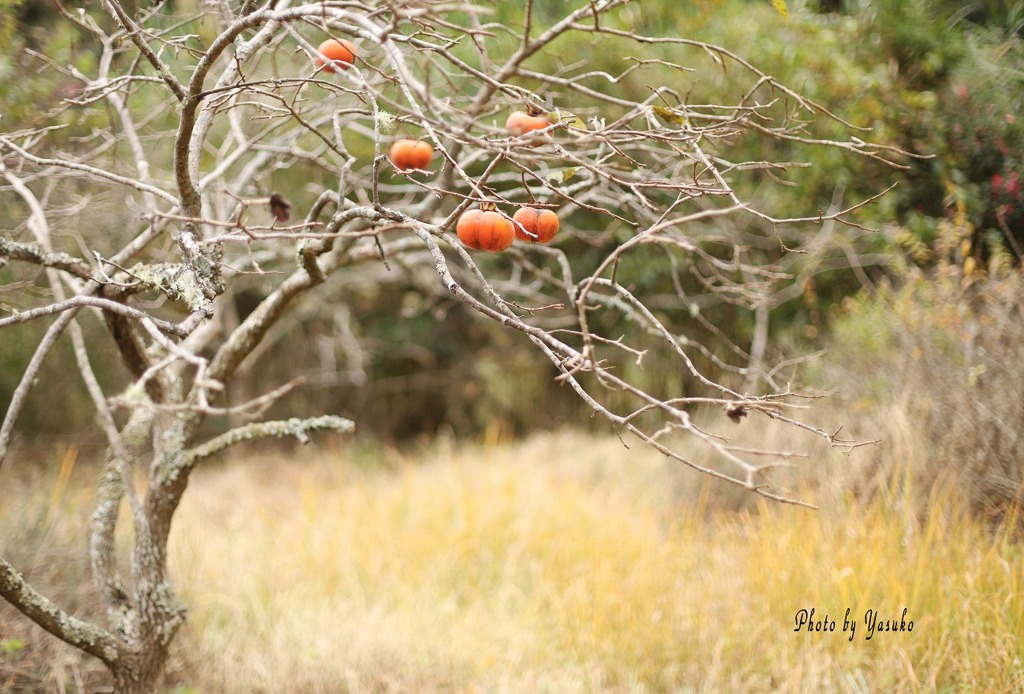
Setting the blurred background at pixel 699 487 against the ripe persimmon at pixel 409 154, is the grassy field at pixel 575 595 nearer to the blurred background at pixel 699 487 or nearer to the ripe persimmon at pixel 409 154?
the blurred background at pixel 699 487

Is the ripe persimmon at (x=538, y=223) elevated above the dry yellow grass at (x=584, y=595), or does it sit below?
above

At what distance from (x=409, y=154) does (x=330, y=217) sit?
1826 mm

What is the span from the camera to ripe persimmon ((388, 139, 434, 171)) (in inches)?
62.2

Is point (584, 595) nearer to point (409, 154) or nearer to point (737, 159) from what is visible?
point (409, 154)

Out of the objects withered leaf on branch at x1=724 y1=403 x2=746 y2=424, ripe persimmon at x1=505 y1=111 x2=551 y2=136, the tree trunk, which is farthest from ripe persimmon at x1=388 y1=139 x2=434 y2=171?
the tree trunk

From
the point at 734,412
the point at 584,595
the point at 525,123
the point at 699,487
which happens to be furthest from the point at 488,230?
the point at 699,487

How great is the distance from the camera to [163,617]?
1.97 meters

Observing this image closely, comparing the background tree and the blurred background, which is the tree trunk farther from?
the blurred background

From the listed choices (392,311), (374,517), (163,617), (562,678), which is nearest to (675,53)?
(392,311)

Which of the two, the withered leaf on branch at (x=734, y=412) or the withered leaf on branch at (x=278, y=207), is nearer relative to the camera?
the withered leaf on branch at (x=734, y=412)

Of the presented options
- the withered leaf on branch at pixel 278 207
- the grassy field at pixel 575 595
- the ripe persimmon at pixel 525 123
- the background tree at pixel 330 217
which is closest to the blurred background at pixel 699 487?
the grassy field at pixel 575 595

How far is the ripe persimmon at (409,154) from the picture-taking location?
62.2 inches

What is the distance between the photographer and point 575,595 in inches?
109

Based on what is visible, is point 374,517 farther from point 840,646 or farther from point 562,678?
point 840,646
